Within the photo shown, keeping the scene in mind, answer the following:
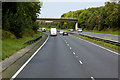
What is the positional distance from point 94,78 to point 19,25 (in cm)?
2823

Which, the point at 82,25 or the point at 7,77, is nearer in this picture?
the point at 7,77

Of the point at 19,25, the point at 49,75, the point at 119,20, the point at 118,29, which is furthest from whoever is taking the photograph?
the point at 118,29

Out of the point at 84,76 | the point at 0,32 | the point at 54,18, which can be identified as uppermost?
the point at 54,18

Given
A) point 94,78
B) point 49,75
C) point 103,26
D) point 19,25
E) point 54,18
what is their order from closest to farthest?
point 94,78, point 49,75, point 19,25, point 103,26, point 54,18

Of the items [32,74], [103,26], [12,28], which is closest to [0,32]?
[12,28]

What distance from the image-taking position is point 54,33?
65562 millimetres

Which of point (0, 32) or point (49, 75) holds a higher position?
point (0, 32)

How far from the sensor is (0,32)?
102 ft

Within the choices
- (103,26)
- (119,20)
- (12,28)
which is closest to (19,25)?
(12,28)

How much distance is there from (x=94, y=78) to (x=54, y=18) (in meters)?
110

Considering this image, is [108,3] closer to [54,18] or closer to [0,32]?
[54,18]

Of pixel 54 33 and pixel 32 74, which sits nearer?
pixel 32 74

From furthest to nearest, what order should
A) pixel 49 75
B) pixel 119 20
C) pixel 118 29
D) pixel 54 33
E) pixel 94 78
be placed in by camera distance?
pixel 118 29 → pixel 119 20 → pixel 54 33 → pixel 49 75 → pixel 94 78

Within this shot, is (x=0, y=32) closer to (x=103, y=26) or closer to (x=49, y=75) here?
(x=49, y=75)
